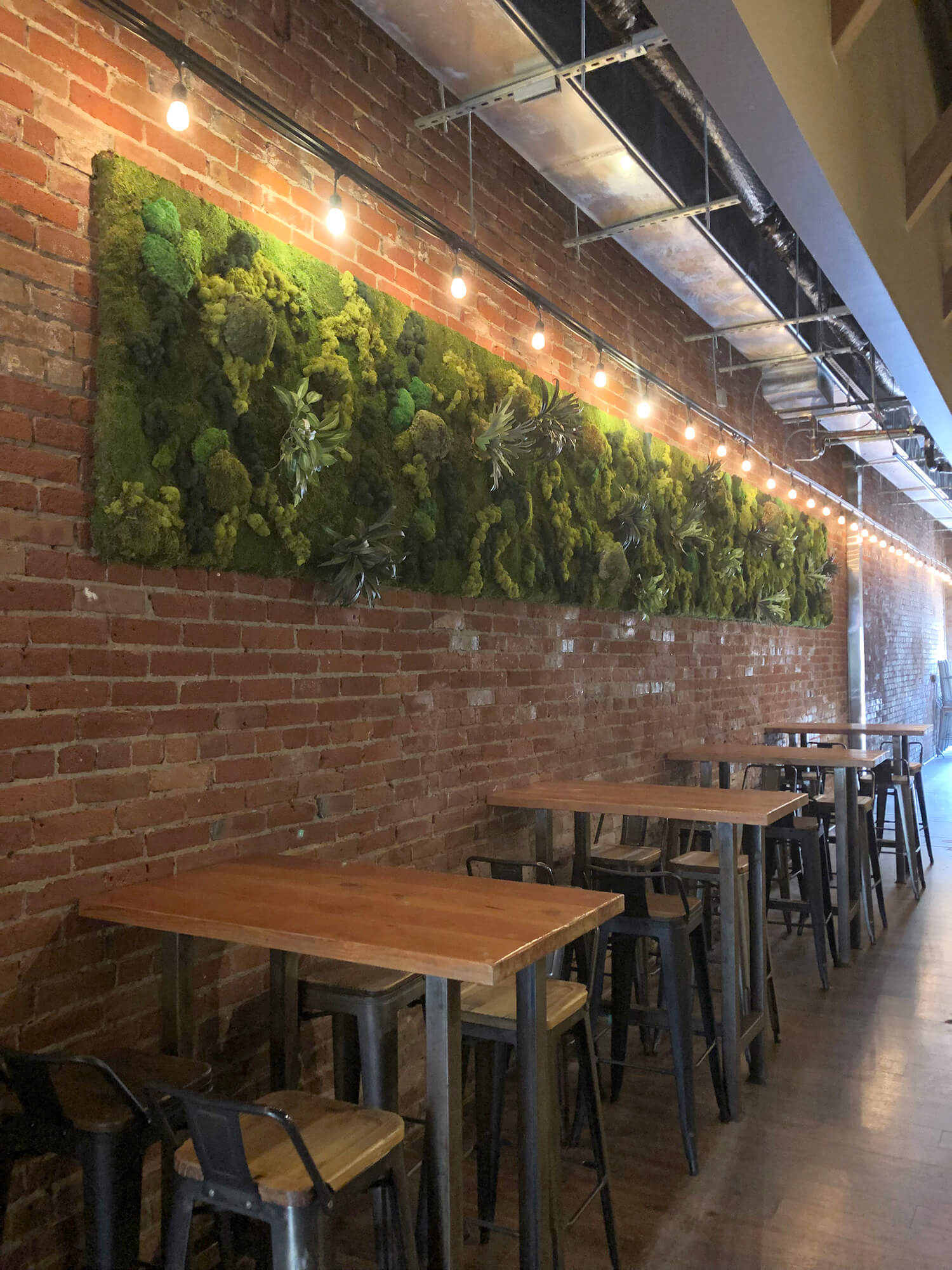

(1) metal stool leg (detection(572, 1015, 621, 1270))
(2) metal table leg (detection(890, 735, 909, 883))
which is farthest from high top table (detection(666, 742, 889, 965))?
(1) metal stool leg (detection(572, 1015, 621, 1270))

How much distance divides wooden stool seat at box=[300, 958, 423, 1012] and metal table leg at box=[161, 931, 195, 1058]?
0.88 ft

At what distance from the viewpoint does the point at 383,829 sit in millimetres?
3156

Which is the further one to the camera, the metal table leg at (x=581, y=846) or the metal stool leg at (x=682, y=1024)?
the metal table leg at (x=581, y=846)

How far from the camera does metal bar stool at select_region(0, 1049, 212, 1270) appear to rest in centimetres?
173

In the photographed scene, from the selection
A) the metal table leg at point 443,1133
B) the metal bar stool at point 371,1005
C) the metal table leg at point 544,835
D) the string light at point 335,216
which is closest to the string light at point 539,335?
the string light at point 335,216

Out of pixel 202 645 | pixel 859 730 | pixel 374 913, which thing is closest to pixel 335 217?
pixel 202 645

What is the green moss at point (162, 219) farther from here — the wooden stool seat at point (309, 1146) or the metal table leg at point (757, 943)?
the metal table leg at point (757, 943)

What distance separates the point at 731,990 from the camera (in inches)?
123

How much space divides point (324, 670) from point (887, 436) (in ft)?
19.5

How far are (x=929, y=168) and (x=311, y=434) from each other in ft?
7.45

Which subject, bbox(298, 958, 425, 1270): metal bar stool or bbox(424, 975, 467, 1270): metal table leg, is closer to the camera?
bbox(424, 975, 467, 1270): metal table leg

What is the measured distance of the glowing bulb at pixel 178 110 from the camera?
91.7 inches

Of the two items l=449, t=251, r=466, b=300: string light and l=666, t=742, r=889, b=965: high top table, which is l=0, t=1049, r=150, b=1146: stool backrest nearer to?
l=449, t=251, r=466, b=300: string light

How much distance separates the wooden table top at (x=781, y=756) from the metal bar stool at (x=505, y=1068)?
2.68m
